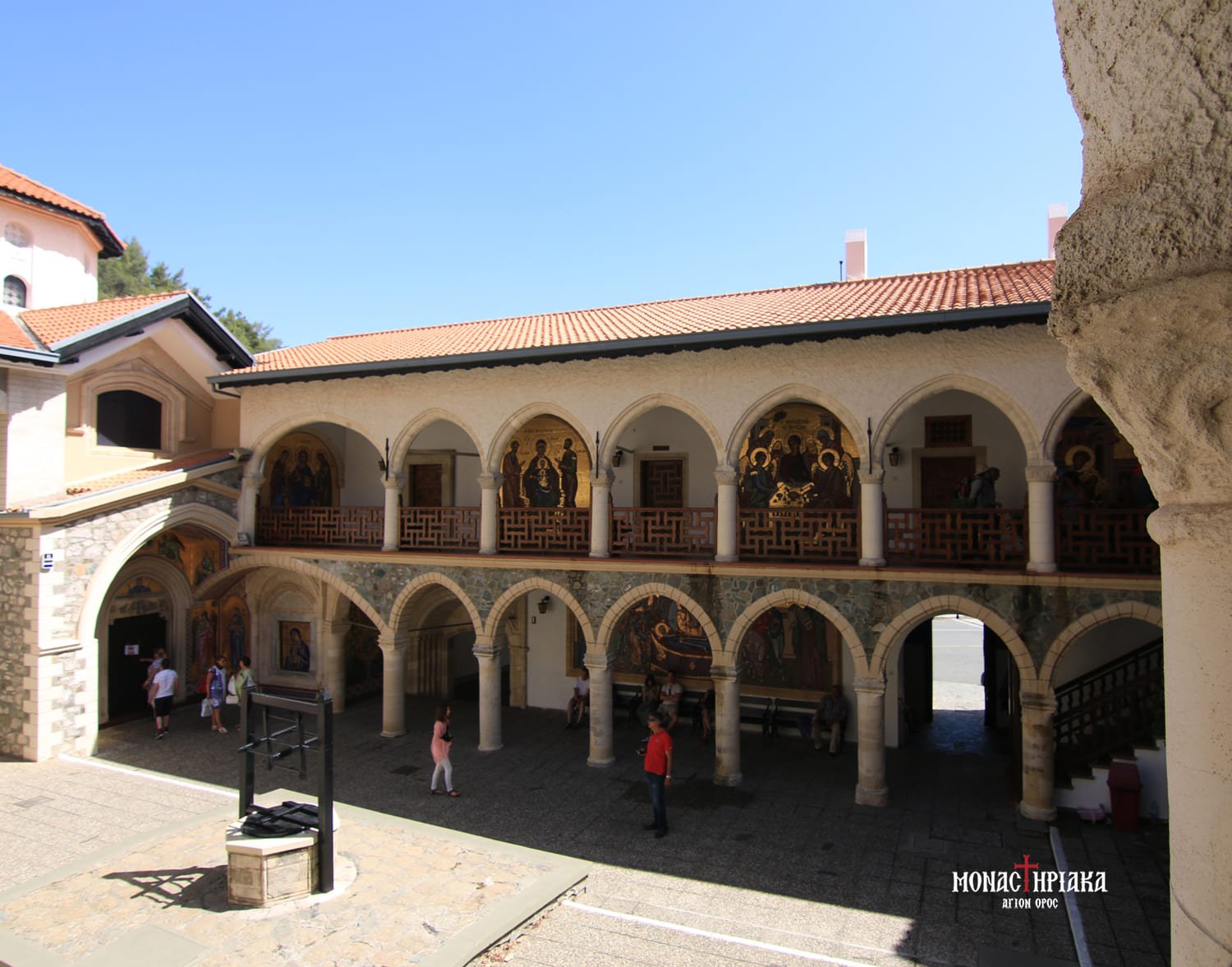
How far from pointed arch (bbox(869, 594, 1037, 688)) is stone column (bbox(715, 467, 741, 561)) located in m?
2.34

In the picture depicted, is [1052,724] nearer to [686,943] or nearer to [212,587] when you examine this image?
[686,943]

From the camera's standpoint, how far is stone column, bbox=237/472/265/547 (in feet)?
49.4

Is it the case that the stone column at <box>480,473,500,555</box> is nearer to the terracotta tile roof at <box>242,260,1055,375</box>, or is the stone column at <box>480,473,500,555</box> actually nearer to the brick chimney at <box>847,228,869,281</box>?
the terracotta tile roof at <box>242,260,1055,375</box>

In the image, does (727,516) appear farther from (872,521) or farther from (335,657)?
(335,657)

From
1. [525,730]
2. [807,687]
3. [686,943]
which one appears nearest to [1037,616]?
[807,687]

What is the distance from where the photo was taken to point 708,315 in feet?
43.1

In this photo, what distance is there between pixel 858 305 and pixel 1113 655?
6.46m

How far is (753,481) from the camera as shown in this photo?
13.6 m

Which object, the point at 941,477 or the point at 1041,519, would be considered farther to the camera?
the point at 941,477

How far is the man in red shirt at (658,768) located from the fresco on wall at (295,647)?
9.52 metres

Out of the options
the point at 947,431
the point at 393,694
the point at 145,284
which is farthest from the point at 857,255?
the point at 145,284

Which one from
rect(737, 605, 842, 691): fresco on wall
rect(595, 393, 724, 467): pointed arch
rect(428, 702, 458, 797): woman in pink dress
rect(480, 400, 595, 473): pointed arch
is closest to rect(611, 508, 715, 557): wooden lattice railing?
rect(595, 393, 724, 467): pointed arch

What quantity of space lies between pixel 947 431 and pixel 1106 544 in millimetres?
3536

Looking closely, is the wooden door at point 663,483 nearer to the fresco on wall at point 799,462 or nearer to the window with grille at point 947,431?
the fresco on wall at point 799,462
